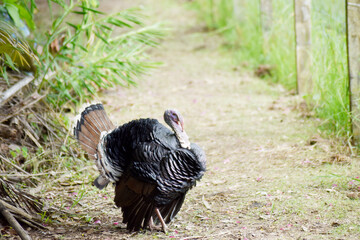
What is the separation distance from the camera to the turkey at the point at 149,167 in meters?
3.14

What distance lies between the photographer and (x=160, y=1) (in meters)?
13.8

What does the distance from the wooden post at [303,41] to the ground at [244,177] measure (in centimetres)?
29

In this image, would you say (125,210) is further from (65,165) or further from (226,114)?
(226,114)

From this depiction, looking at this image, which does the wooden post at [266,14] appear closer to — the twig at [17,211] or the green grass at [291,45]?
the green grass at [291,45]

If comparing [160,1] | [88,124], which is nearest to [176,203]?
[88,124]

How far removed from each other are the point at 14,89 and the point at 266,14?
182 inches

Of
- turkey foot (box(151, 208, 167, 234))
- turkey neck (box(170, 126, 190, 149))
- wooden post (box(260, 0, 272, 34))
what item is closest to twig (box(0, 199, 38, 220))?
turkey foot (box(151, 208, 167, 234))

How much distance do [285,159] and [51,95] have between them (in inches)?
93.5

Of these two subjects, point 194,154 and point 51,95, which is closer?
point 194,154

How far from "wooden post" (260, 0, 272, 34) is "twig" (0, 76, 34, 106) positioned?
14.2ft

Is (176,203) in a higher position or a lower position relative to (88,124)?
lower

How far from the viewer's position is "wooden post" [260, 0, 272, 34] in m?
7.54

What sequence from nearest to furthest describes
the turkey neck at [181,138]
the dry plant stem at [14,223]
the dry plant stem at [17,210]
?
1. the dry plant stem at [14,223]
2. the dry plant stem at [17,210]
3. the turkey neck at [181,138]

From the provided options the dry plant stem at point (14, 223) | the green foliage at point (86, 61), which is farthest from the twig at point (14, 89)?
the dry plant stem at point (14, 223)
